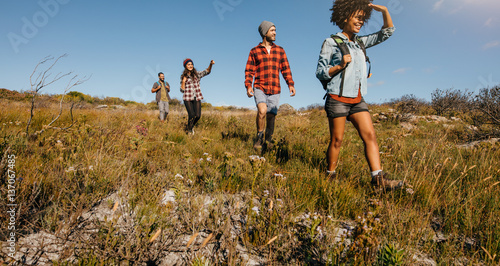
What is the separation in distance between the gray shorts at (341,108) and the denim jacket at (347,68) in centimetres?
12

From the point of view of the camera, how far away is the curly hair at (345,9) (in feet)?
9.14

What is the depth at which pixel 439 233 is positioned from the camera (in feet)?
6.37

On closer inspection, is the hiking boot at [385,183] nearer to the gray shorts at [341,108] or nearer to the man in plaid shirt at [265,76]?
the gray shorts at [341,108]

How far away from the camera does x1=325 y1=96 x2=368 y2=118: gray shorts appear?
8.97ft

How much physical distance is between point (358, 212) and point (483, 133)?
697 cm

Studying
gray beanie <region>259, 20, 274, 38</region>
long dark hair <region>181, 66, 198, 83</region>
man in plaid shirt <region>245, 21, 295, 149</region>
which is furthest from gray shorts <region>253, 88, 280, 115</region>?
long dark hair <region>181, 66, 198, 83</region>

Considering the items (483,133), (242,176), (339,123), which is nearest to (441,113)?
(483,133)

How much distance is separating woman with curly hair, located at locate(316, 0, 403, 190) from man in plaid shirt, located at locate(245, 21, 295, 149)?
160 cm

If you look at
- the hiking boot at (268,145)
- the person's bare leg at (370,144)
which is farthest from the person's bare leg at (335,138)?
the hiking boot at (268,145)

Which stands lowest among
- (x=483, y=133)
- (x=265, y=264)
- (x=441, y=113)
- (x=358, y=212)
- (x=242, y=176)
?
(x=265, y=264)

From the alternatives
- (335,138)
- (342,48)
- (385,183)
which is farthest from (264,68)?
(385,183)

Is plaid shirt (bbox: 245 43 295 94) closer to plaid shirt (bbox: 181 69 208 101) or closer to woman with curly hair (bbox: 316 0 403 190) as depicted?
woman with curly hair (bbox: 316 0 403 190)

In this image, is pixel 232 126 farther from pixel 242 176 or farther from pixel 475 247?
pixel 475 247

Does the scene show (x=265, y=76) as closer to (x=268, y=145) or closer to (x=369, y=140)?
(x=268, y=145)
